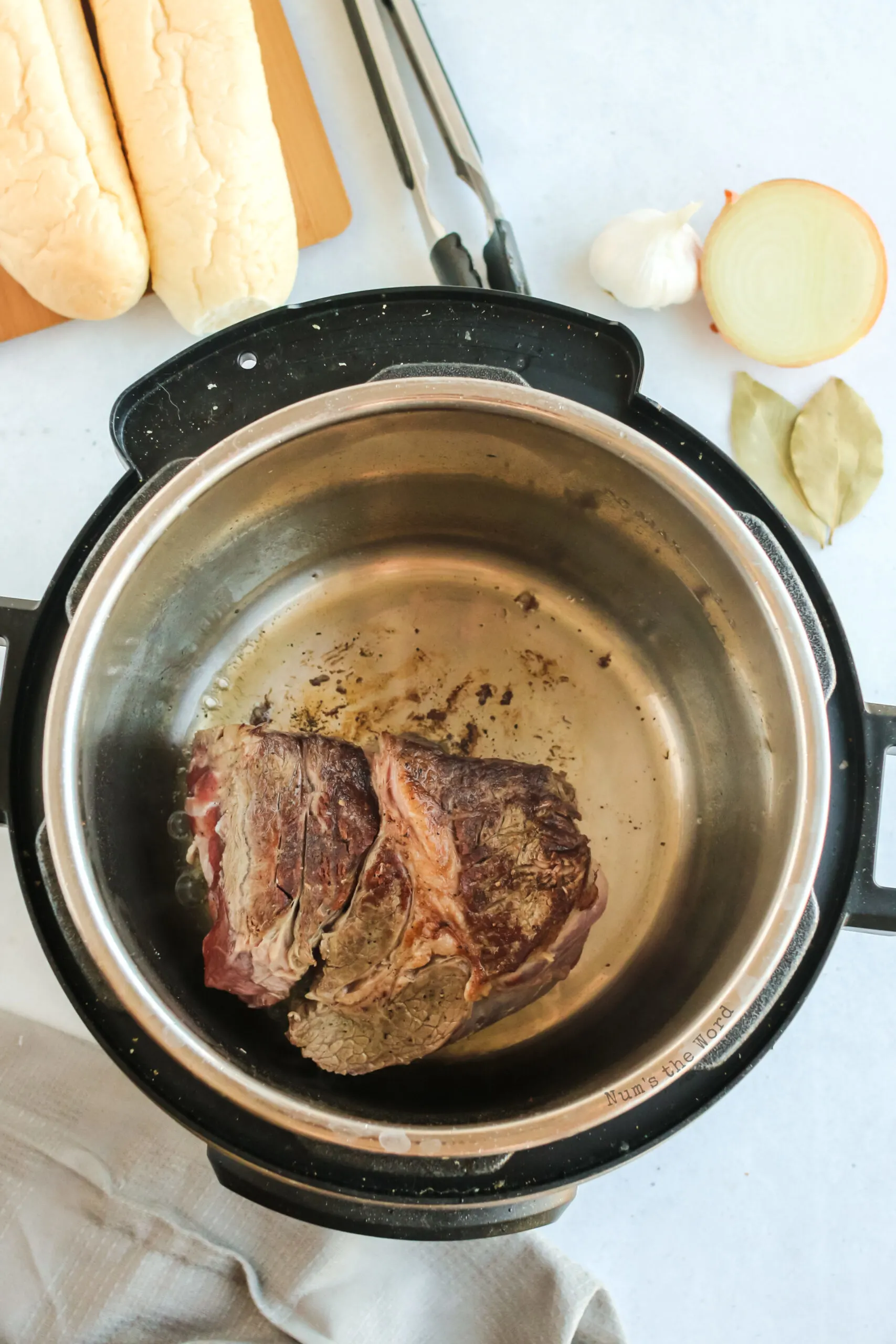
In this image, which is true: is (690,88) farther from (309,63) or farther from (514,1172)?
(514,1172)

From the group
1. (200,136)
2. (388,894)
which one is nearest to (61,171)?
(200,136)

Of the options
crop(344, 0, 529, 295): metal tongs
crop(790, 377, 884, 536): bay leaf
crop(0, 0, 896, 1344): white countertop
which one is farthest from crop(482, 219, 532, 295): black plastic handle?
crop(790, 377, 884, 536): bay leaf

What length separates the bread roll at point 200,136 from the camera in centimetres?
109

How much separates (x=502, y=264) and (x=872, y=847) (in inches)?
33.5

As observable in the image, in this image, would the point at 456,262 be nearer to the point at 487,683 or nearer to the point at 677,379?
the point at 677,379

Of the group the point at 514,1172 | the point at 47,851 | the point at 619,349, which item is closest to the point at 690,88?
the point at 619,349

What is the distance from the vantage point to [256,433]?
0.93 meters

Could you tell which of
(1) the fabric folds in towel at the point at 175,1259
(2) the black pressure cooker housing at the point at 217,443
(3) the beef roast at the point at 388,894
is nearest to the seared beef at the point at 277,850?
(3) the beef roast at the point at 388,894

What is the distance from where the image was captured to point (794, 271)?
4.01ft

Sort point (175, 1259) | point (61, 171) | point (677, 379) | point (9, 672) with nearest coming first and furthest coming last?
1. point (9, 672)
2. point (61, 171)
3. point (175, 1259)
4. point (677, 379)

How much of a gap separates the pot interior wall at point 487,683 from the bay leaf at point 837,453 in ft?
1.06

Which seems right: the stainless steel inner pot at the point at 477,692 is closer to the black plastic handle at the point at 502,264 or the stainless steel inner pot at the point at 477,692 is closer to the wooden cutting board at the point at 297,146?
the black plastic handle at the point at 502,264

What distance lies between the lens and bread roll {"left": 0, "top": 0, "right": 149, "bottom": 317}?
1.07 metres

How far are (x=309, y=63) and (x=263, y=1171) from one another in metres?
1.48
